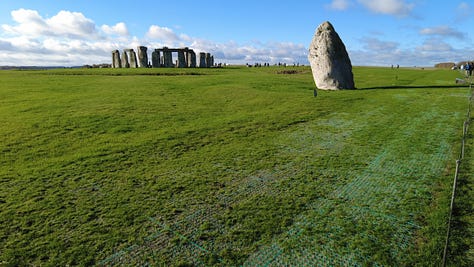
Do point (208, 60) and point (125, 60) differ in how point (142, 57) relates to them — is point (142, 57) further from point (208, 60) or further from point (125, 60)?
point (208, 60)

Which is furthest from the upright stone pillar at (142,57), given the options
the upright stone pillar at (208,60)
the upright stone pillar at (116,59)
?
the upright stone pillar at (208,60)

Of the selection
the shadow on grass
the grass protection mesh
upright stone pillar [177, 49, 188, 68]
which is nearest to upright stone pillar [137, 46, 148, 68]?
upright stone pillar [177, 49, 188, 68]

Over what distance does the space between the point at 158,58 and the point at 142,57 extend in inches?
126

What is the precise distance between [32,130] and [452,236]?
1071 centimetres

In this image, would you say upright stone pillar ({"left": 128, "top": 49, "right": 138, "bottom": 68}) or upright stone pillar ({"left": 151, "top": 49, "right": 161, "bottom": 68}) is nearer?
upright stone pillar ({"left": 128, "top": 49, "right": 138, "bottom": 68})

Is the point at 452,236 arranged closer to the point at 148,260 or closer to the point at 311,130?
the point at 148,260

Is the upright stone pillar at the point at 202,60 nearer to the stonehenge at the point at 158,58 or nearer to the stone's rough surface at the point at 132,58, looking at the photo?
the stonehenge at the point at 158,58

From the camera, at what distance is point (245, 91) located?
60.7 feet

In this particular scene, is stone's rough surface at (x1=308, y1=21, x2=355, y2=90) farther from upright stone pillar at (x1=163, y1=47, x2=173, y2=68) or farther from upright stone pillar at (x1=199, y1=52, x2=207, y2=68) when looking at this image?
upright stone pillar at (x1=199, y1=52, x2=207, y2=68)

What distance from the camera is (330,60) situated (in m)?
19.5

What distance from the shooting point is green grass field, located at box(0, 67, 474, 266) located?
3736 millimetres

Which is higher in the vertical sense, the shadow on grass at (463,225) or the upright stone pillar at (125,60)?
the upright stone pillar at (125,60)

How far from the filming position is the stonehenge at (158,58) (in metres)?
47.2

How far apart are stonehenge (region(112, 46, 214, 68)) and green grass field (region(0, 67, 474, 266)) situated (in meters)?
37.9
